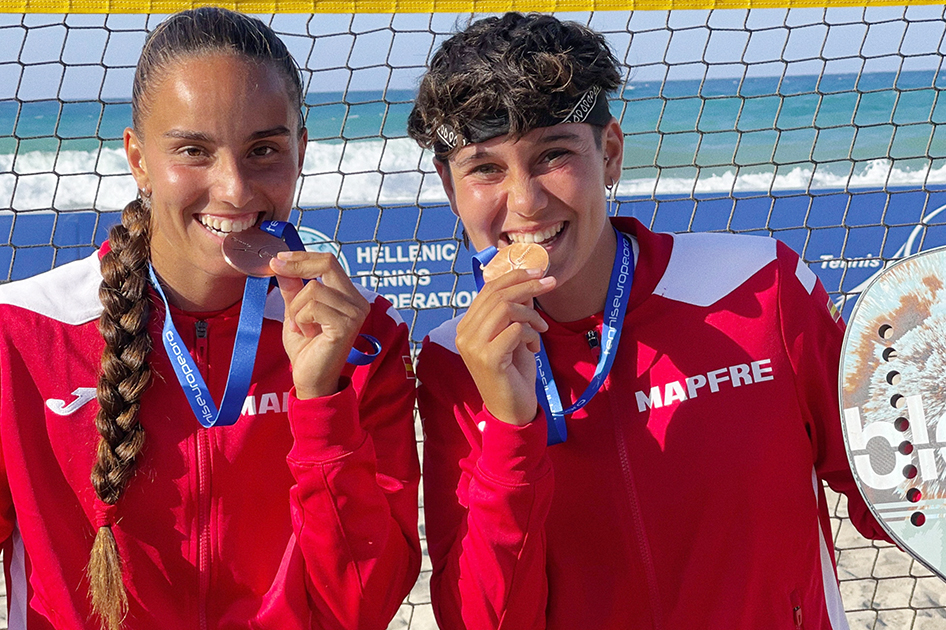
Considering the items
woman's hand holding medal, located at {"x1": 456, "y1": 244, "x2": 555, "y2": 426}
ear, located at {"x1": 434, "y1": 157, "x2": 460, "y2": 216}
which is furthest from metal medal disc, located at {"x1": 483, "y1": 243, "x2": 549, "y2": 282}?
ear, located at {"x1": 434, "y1": 157, "x2": 460, "y2": 216}

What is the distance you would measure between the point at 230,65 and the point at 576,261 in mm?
748

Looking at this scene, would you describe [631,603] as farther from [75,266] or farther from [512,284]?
[75,266]

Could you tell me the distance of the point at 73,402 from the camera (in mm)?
1868

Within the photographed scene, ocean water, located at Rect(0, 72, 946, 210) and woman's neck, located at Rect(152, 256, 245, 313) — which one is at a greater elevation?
ocean water, located at Rect(0, 72, 946, 210)

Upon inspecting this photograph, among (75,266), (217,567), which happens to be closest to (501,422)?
(217,567)

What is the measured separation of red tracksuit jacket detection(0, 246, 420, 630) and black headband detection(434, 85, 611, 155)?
40cm

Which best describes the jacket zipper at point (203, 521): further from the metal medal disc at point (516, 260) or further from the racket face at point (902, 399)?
the racket face at point (902, 399)

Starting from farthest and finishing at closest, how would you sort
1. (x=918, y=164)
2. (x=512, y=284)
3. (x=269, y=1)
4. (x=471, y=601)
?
(x=918, y=164) < (x=269, y=1) < (x=471, y=601) < (x=512, y=284)

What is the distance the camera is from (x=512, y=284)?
5.37ft

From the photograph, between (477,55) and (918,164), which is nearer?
(477,55)

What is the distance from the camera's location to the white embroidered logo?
6.07 feet

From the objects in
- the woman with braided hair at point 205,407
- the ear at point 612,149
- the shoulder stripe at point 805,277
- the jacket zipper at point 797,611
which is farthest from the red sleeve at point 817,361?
the woman with braided hair at point 205,407

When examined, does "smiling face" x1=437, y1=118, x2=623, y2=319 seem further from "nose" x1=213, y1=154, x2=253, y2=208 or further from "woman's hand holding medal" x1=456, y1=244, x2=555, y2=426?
"nose" x1=213, y1=154, x2=253, y2=208

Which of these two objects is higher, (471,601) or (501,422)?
(501,422)
